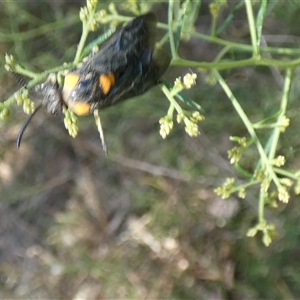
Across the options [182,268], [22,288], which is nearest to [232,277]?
[182,268]

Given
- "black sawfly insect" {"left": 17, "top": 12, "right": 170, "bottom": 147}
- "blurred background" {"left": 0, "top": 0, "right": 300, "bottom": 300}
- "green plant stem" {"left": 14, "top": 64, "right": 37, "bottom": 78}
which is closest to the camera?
"green plant stem" {"left": 14, "top": 64, "right": 37, "bottom": 78}

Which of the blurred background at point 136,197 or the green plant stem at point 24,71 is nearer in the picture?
the green plant stem at point 24,71

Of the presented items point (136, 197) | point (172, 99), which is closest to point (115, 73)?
point (172, 99)

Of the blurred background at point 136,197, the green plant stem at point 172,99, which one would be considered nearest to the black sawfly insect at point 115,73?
the green plant stem at point 172,99

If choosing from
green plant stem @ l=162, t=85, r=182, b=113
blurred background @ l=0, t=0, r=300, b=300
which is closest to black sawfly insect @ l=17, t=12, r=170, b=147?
green plant stem @ l=162, t=85, r=182, b=113

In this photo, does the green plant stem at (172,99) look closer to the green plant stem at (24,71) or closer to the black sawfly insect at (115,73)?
the black sawfly insect at (115,73)

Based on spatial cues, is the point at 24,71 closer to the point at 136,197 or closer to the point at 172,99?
the point at 172,99

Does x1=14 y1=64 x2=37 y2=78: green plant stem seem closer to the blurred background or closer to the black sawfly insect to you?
the black sawfly insect
